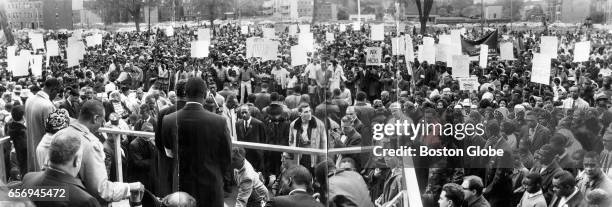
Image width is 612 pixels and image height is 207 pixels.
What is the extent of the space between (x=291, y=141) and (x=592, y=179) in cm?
242

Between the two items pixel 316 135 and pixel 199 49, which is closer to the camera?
pixel 316 135

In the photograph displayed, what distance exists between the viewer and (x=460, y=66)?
999cm

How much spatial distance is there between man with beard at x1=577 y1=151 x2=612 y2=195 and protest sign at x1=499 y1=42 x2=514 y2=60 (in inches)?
270

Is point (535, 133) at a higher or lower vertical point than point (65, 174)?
lower

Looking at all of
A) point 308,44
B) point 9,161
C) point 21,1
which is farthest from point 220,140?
point 21,1

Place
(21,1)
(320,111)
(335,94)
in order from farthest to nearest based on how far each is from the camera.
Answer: (21,1)
(335,94)
(320,111)

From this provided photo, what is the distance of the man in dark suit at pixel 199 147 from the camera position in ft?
12.2

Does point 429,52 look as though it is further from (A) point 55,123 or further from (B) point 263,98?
(A) point 55,123

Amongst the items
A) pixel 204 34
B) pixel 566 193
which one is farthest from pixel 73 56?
pixel 566 193

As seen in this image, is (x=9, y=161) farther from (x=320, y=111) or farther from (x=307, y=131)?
(x=320, y=111)

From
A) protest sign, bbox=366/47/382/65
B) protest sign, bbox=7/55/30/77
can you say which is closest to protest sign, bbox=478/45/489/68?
protest sign, bbox=366/47/382/65

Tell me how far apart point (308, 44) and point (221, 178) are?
3.21ft

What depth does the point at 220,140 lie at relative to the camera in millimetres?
3883

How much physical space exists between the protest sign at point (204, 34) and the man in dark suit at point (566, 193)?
2.84 metres
